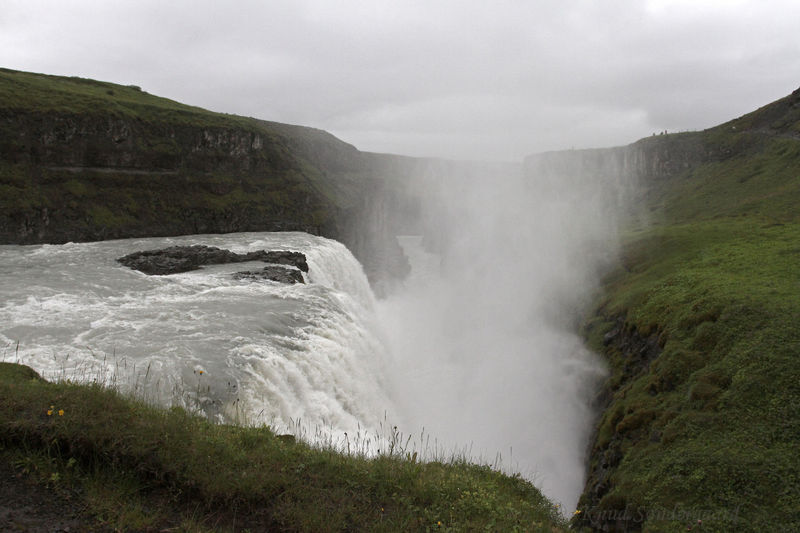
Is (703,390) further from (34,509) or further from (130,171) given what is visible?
(130,171)

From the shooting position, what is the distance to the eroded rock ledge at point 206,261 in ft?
107

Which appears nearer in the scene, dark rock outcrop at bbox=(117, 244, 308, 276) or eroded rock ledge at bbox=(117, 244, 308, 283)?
eroded rock ledge at bbox=(117, 244, 308, 283)

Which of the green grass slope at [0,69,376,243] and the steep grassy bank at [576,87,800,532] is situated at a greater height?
the green grass slope at [0,69,376,243]

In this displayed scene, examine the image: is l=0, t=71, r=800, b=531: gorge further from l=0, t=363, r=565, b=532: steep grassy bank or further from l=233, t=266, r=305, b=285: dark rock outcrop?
l=0, t=363, r=565, b=532: steep grassy bank

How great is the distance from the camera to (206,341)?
717 inches

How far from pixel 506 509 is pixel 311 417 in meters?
8.92

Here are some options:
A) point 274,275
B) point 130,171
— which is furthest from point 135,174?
point 274,275

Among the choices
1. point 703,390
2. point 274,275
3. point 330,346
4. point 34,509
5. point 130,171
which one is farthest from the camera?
point 130,171

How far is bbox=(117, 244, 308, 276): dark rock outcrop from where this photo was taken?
114 ft

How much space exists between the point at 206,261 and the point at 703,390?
3413 cm

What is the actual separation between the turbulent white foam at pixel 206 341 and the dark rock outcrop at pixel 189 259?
7.64ft

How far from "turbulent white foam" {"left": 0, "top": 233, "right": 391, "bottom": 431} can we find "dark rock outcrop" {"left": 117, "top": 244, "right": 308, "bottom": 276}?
2.33 m

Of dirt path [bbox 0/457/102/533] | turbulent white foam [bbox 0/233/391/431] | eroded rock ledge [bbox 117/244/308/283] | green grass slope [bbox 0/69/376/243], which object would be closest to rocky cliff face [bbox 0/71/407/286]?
green grass slope [bbox 0/69/376/243]

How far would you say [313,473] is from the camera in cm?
766
